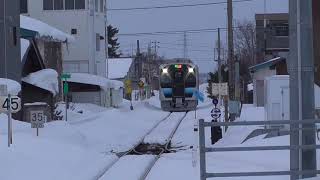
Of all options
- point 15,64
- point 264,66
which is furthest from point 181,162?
point 264,66

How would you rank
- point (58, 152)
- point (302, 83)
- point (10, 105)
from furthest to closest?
point (58, 152), point (10, 105), point (302, 83)

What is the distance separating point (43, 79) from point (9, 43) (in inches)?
204

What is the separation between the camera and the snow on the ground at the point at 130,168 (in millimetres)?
16570

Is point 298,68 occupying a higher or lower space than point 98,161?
higher

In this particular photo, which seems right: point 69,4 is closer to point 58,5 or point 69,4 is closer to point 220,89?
point 58,5

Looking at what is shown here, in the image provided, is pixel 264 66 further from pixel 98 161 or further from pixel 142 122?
pixel 98 161

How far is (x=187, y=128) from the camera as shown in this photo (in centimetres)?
3653

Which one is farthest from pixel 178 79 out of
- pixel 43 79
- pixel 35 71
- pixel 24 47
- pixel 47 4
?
pixel 24 47

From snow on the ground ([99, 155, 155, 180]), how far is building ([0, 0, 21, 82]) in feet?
36.7

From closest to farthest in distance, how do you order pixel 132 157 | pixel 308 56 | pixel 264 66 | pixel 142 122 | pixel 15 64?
pixel 308 56 < pixel 132 157 < pixel 15 64 < pixel 142 122 < pixel 264 66

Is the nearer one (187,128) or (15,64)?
(15,64)

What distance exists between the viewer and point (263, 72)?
54625mm

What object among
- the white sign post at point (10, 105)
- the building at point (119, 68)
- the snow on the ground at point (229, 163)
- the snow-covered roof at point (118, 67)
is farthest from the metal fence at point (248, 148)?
the snow-covered roof at point (118, 67)

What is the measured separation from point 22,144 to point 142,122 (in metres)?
24.8
